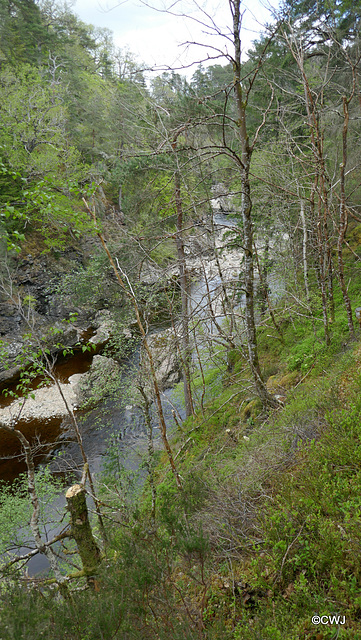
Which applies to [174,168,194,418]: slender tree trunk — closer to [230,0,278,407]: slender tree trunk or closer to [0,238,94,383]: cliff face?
[230,0,278,407]: slender tree trunk

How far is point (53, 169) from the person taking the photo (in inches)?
711

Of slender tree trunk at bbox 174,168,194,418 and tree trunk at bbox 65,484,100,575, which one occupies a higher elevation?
slender tree trunk at bbox 174,168,194,418

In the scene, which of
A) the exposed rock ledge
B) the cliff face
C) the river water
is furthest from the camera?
the cliff face

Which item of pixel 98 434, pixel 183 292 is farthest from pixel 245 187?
pixel 98 434

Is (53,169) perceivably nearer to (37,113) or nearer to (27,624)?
(37,113)

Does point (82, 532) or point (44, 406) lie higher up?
point (82, 532)

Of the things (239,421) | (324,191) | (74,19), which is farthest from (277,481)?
(74,19)

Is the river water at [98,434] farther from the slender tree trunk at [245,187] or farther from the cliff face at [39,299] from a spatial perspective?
the slender tree trunk at [245,187]

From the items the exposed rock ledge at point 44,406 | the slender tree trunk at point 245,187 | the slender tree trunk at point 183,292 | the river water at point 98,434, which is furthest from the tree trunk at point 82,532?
the exposed rock ledge at point 44,406

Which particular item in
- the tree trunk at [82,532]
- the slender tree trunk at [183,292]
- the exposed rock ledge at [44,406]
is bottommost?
the exposed rock ledge at [44,406]

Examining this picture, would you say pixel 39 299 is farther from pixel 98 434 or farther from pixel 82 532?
pixel 82 532

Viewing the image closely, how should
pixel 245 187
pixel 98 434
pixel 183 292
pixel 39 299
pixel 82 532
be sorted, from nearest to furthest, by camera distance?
pixel 82 532
pixel 245 187
pixel 183 292
pixel 98 434
pixel 39 299

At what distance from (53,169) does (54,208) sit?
17.1 meters

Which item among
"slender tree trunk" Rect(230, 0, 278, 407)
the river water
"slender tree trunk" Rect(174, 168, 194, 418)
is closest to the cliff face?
the river water
